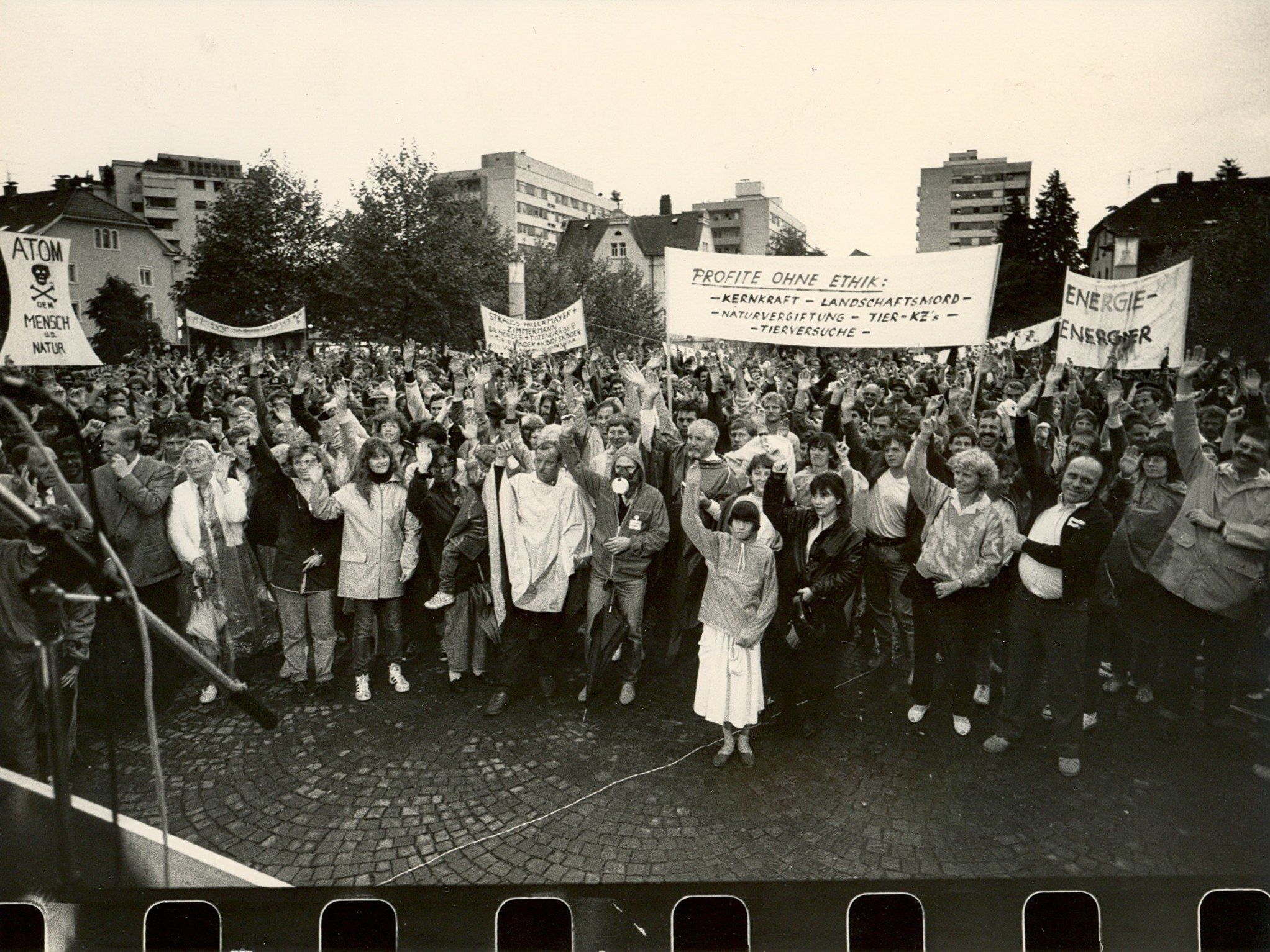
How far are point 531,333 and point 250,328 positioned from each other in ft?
14.1

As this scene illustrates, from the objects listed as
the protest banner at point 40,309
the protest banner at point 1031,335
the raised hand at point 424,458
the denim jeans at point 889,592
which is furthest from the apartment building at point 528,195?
the protest banner at point 1031,335

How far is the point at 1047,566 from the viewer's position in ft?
13.9

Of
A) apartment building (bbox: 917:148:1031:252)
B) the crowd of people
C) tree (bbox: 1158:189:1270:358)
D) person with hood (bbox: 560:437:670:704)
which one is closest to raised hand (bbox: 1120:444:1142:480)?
the crowd of people

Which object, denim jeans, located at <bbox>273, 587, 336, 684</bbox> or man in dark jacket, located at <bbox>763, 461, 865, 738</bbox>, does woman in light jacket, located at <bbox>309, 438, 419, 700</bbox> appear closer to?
denim jeans, located at <bbox>273, 587, 336, 684</bbox>

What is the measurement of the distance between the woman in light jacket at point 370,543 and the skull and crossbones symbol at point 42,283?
202 cm

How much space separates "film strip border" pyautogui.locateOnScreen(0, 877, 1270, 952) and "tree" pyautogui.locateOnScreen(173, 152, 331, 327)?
608 cm

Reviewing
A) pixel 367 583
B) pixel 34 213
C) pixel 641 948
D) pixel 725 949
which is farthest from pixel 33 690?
pixel 725 949

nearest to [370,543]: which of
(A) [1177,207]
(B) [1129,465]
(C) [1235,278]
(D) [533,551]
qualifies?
(D) [533,551]

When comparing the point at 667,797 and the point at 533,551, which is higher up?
the point at 533,551

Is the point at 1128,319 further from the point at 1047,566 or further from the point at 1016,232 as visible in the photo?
the point at 1047,566

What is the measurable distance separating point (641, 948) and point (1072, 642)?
284 cm

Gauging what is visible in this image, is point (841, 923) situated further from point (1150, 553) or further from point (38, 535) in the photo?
point (38, 535)

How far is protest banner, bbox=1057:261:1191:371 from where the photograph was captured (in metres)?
5.50

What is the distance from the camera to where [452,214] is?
14.5 meters
